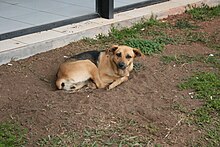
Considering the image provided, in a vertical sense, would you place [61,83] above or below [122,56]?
below

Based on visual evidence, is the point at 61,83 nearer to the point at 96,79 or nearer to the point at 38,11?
the point at 96,79

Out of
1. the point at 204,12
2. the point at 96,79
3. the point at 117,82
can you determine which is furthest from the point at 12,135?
the point at 204,12

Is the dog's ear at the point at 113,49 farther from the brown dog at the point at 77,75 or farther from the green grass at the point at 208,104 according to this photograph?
the green grass at the point at 208,104

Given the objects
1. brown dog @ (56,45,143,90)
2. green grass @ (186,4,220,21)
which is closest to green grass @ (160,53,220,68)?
brown dog @ (56,45,143,90)

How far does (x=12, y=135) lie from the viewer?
4.64m

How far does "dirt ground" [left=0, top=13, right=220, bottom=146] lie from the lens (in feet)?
15.6

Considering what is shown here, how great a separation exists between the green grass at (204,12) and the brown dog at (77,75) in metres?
3.27

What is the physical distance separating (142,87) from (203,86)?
65 centimetres

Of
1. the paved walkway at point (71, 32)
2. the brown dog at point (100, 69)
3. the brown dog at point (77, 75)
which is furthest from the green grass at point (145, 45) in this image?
the brown dog at point (77, 75)

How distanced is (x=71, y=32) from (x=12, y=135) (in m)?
2.66

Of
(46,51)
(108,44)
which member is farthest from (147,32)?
(46,51)

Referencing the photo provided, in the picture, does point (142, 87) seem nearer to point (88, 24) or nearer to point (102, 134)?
point (102, 134)

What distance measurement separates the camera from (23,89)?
18.3ft

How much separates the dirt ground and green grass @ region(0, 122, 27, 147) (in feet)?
0.21
